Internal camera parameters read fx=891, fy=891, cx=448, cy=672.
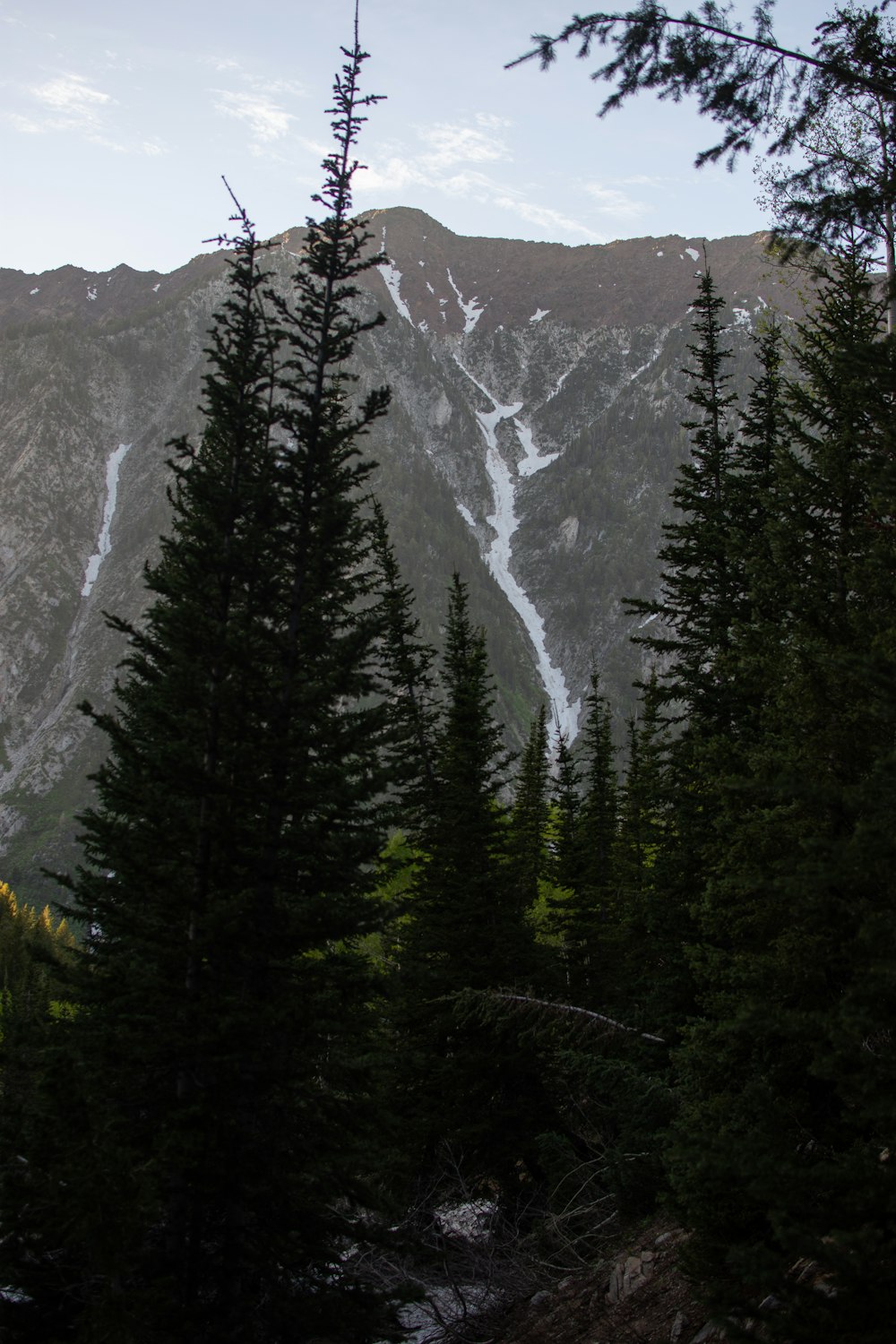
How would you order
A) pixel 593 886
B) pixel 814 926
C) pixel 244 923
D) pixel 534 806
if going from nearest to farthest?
1. pixel 814 926
2. pixel 244 923
3. pixel 593 886
4. pixel 534 806

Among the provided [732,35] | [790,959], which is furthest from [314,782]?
[732,35]

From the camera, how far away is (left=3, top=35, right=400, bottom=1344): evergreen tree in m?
9.80

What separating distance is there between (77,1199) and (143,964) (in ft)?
12.3

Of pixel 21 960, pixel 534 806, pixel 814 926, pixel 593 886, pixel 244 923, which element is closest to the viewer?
pixel 814 926

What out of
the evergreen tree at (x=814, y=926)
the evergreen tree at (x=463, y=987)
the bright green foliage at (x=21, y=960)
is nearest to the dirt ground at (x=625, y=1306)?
the evergreen tree at (x=814, y=926)

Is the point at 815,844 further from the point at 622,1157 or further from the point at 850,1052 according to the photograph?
the point at 622,1157

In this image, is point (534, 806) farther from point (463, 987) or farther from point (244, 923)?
point (244, 923)

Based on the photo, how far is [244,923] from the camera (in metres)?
10.1

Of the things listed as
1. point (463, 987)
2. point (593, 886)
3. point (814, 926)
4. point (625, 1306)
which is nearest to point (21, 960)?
point (593, 886)

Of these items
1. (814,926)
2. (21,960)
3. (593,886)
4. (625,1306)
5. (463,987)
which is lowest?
(21,960)

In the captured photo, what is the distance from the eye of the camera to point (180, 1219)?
10.2 m

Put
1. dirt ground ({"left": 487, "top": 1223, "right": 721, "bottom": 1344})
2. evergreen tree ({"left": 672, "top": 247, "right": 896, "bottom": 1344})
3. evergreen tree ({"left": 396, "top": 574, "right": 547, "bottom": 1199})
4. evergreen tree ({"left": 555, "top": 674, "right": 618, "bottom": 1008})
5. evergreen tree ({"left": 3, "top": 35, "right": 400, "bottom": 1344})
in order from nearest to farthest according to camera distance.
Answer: evergreen tree ({"left": 672, "top": 247, "right": 896, "bottom": 1344}) → dirt ground ({"left": 487, "top": 1223, "right": 721, "bottom": 1344}) → evergreen tree ({"left": 3, "top": 35, "right": 400, "bottom": 1344}) → evergreen tree ({"left": 396, "top": 574, "right": 547, "bottom": 1199}) → evergreen tree ({"left": 555, "top": 674, "right": 618, "bottom": 1008})

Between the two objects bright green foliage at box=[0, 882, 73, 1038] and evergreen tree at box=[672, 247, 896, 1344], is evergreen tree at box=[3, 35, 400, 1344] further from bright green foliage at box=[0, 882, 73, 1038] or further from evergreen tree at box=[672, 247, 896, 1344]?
bright green foliage at box=[0, 882, 73, 1038]

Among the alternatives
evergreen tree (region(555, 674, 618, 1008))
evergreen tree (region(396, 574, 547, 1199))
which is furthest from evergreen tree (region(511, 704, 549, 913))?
evergreen tree (region(396, 574, 547, 1199))
